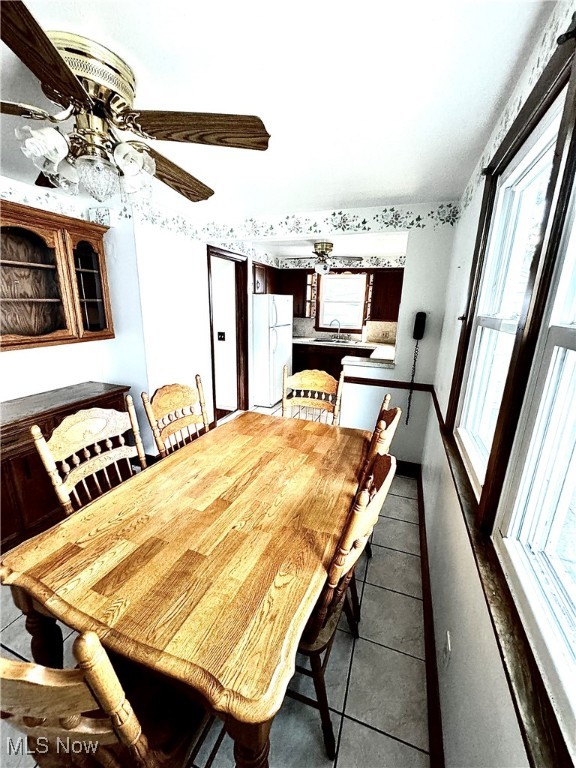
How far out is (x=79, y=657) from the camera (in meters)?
0.45

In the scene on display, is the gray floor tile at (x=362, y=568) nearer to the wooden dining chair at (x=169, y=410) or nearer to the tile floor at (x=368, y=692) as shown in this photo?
the tile floor at (x=368, y=692)

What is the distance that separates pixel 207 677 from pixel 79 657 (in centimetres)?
28

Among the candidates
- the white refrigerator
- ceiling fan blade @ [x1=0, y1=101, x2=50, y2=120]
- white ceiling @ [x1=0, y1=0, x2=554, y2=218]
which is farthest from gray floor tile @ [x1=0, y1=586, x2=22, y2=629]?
the white refrigerator

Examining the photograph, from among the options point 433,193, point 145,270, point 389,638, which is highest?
point 433,193

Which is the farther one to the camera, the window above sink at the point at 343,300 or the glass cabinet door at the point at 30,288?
the window above sink at the point at 343,300

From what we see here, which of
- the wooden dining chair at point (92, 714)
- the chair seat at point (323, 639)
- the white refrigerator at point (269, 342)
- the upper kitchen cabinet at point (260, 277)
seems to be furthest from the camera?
the upper kitchen cabinet at point (260, 277)

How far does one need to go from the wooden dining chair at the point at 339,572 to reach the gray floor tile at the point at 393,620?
46cm

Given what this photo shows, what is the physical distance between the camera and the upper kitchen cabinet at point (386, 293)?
486cm

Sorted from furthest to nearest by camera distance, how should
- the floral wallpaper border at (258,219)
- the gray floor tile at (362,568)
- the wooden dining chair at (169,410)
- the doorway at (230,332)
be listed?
the doorway at (230,332)
the floral wallpaper border at (258,219)
the gray floor tile at (362,568)
the wooden dining chair at (169,410)

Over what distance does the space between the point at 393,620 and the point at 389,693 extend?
1.03 feet

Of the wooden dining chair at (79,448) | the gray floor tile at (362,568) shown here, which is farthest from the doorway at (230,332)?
the gray floor tile at (362,568)

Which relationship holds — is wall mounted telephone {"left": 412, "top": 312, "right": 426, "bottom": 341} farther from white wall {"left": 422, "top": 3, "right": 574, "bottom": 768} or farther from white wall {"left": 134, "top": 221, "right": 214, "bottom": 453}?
white wall {"left": 134, "top": 221, "right": 214, "bottom": 453}

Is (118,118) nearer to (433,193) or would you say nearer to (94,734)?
(94,734)

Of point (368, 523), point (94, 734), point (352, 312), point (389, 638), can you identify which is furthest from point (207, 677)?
point (352, 312)
